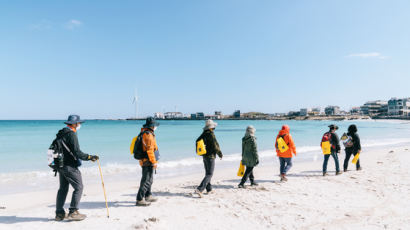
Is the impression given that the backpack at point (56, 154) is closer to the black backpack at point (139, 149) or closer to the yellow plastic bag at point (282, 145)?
the black backpack at point (139, 149)

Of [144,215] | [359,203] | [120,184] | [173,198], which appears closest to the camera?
[144,215]

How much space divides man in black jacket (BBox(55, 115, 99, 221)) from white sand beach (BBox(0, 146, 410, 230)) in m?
0.23

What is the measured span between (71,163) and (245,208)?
355 centimetres

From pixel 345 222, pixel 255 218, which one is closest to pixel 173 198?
pixel 255 218

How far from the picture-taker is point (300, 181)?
25.3 feet

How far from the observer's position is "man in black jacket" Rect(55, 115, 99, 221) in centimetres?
419

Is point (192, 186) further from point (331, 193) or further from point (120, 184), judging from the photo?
point (331, 193)

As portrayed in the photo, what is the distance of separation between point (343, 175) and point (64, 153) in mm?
8465

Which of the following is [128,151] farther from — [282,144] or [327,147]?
[327,147]

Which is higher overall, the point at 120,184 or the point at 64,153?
the point at 64,153

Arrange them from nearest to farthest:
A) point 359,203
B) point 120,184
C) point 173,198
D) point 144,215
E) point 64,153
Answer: point 64,153
point 144,215
point 359,203
point 173,198
point 120,184

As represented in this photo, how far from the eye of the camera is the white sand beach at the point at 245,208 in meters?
4.46

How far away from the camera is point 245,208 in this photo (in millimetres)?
5227

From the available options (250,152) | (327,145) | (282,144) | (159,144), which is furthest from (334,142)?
(159,144)
